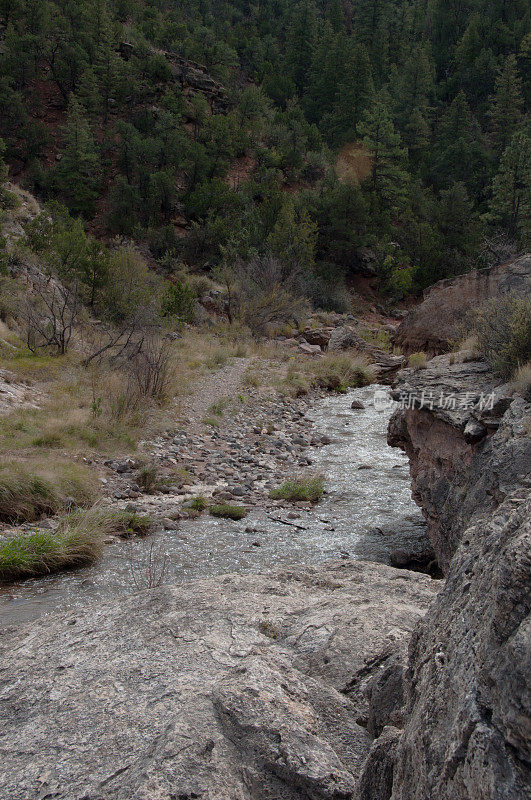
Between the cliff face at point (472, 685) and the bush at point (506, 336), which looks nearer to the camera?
the cliff face at point (472, 685)

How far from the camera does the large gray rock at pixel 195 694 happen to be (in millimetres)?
1939

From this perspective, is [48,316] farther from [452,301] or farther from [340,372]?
[452,301]

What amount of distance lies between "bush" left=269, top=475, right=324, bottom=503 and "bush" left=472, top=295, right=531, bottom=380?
3.00 meters

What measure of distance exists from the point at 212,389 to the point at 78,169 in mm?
24569

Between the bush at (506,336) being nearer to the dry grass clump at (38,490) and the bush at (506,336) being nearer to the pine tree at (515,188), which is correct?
the dry grass clump at (38,490)

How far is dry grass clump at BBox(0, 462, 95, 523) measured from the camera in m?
6.34

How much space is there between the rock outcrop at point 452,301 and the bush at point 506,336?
25.7 feet

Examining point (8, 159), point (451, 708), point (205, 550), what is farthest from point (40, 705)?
point (8, 159)

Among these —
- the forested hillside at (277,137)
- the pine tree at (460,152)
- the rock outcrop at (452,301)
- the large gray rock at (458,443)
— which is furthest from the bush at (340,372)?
the pine tree at (460,152)

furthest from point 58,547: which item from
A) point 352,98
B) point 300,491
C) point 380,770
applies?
point 352,98

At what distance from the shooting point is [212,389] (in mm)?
13648

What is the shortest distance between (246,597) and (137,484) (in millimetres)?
4644

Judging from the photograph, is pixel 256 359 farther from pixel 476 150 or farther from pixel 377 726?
pixel 476 150

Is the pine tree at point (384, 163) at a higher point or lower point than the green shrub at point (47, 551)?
higher
